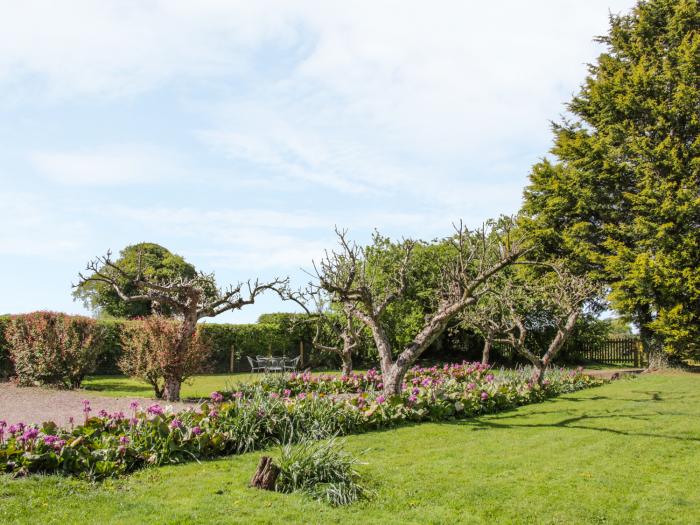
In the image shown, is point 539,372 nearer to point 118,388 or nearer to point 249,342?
point 118,388

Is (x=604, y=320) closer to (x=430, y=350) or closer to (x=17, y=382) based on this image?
(x=430, y=350)

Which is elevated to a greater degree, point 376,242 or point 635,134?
point 635,134

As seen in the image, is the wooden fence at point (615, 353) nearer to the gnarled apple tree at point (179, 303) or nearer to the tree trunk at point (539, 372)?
the tree trunk at point (539, 372)

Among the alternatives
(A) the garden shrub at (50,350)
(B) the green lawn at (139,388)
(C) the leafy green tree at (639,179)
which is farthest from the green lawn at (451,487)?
(C) the leafy green tree at (639,179)

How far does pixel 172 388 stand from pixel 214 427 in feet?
17.0

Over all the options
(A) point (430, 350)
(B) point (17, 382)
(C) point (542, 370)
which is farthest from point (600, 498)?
(A) point (430, 350)

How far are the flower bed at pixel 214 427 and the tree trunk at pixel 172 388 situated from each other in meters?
1.18

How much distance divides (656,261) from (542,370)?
8.41 metres

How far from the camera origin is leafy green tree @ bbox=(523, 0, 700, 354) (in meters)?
18.4

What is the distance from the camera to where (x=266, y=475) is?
538cm

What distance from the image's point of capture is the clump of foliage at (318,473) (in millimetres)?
5230

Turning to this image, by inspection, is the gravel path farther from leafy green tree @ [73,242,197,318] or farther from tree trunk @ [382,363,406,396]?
leafy green tree @ [73,242,197,318]

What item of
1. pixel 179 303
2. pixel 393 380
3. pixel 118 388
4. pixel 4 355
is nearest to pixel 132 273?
pixel 4 355

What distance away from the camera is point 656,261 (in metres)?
18.4
